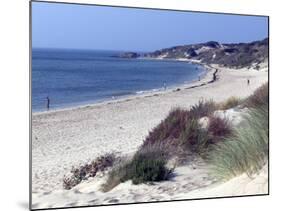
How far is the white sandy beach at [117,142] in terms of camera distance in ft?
13.0

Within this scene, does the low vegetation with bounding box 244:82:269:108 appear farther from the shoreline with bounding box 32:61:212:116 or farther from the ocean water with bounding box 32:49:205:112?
the ocean water with bounding box 32:49:205:112

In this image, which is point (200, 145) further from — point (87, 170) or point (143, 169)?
point (87, 170)

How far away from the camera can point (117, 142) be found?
13.6ft

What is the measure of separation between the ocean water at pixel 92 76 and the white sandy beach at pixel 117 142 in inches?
2.7

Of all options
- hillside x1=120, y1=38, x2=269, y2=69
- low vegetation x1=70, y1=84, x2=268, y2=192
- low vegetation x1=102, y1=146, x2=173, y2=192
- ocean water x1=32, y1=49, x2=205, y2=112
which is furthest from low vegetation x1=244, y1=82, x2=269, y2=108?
low vegetation x1=102, y1=146, x2=173, y2=192

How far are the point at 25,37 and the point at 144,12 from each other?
94 centimetres

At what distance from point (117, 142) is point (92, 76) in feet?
1.75

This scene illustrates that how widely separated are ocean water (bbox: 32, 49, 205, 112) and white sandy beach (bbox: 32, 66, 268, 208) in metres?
0.07

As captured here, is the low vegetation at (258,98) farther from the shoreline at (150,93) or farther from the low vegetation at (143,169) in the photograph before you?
the low vegetation at (143,169)

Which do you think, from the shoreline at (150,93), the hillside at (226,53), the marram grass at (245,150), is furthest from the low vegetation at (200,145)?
the hillside at (226,53)

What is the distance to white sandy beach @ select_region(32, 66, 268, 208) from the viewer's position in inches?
156

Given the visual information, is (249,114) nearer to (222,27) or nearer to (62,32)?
(222,27)

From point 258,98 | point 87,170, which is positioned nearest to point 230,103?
point 258,98

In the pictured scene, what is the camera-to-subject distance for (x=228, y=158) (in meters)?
4.46
